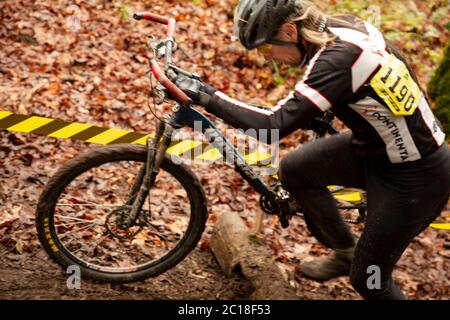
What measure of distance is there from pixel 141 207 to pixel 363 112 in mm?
1729

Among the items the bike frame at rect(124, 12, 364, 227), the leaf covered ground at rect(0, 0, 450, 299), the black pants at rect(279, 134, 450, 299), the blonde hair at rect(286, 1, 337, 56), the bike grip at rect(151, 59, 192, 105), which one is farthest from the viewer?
the leaf covered ground at rect(0, 0, 450, 299)

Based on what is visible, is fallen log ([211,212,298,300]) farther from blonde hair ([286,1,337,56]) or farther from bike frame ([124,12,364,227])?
blonde hair ([286,1,337,56])

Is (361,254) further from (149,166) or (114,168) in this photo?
(114,168)

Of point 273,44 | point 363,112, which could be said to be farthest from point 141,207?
point 363,112

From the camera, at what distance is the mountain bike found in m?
3.44

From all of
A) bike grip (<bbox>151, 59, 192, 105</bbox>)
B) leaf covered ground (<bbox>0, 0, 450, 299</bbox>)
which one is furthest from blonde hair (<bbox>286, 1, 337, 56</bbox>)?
leaf covered ground (<bbox>0, 0, 450, 299</bbox>)

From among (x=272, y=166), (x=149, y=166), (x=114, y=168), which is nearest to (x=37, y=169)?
(x=114, y=168)

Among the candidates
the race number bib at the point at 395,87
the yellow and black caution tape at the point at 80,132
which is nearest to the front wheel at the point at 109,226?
the yellow and black caution tape at the point at 80,132

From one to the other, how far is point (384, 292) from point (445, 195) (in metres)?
0.77

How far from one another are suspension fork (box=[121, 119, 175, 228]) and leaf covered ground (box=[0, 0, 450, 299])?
0.64m

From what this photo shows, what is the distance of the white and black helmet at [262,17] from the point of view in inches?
114

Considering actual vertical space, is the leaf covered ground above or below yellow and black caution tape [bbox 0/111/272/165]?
below

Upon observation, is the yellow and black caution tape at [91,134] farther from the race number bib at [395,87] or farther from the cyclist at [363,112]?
the race number bib at [395,87]

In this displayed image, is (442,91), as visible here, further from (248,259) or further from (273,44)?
(273,44)
